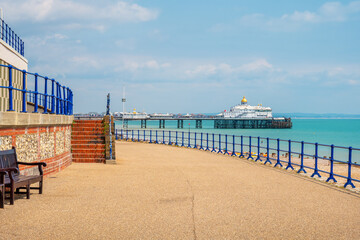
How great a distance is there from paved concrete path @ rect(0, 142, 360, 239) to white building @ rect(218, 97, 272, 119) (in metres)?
169

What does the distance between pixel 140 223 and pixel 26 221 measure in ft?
6.03

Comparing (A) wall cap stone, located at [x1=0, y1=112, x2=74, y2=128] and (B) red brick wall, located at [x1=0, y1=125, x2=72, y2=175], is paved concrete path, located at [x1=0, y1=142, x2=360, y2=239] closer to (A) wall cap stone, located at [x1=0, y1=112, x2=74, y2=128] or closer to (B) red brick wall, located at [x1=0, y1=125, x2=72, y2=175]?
(B) red brick wall, located at [x1=0, y1=125, x2=72, y2=175]

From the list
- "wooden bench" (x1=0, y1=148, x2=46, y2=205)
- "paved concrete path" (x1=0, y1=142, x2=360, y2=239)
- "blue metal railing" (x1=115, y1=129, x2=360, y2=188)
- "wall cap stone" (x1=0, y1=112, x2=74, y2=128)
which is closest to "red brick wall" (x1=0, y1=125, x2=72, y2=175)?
"wall cap stone" (x1=0, y1=112, x2=74, y2=128)

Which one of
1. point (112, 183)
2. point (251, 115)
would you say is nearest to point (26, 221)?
point (112, 183)

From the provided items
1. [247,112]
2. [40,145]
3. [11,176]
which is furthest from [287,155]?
[247,112]

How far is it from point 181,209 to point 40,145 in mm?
4893

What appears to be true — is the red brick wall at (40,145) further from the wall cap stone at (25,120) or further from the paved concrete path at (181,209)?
the paved concrete path at (181,209)

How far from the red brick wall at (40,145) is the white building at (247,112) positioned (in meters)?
166

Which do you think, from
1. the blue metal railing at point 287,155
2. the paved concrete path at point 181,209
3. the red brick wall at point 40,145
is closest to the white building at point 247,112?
the blue metal railing at point 287,155

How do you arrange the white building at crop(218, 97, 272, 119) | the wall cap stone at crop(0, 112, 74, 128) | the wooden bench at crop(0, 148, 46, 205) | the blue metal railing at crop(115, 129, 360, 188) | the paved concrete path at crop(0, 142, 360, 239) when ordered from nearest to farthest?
1. the paved concrete path at crop(0, 142, 360, 239)
2. the wooden bench at crop(0, 148, 46, 205)
3. the wall cap stone at crop(0, 112, 74, 128)
4. the blue metal railing at crop(115, 129, 360, 188)
5. the white building at crop(218, 97, 272, 119)

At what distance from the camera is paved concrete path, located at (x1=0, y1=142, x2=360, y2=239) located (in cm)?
612

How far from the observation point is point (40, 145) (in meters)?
10.7

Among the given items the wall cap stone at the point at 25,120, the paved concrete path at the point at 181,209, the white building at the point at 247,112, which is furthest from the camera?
the white building at the point at 247,112

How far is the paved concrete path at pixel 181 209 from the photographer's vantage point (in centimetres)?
612
